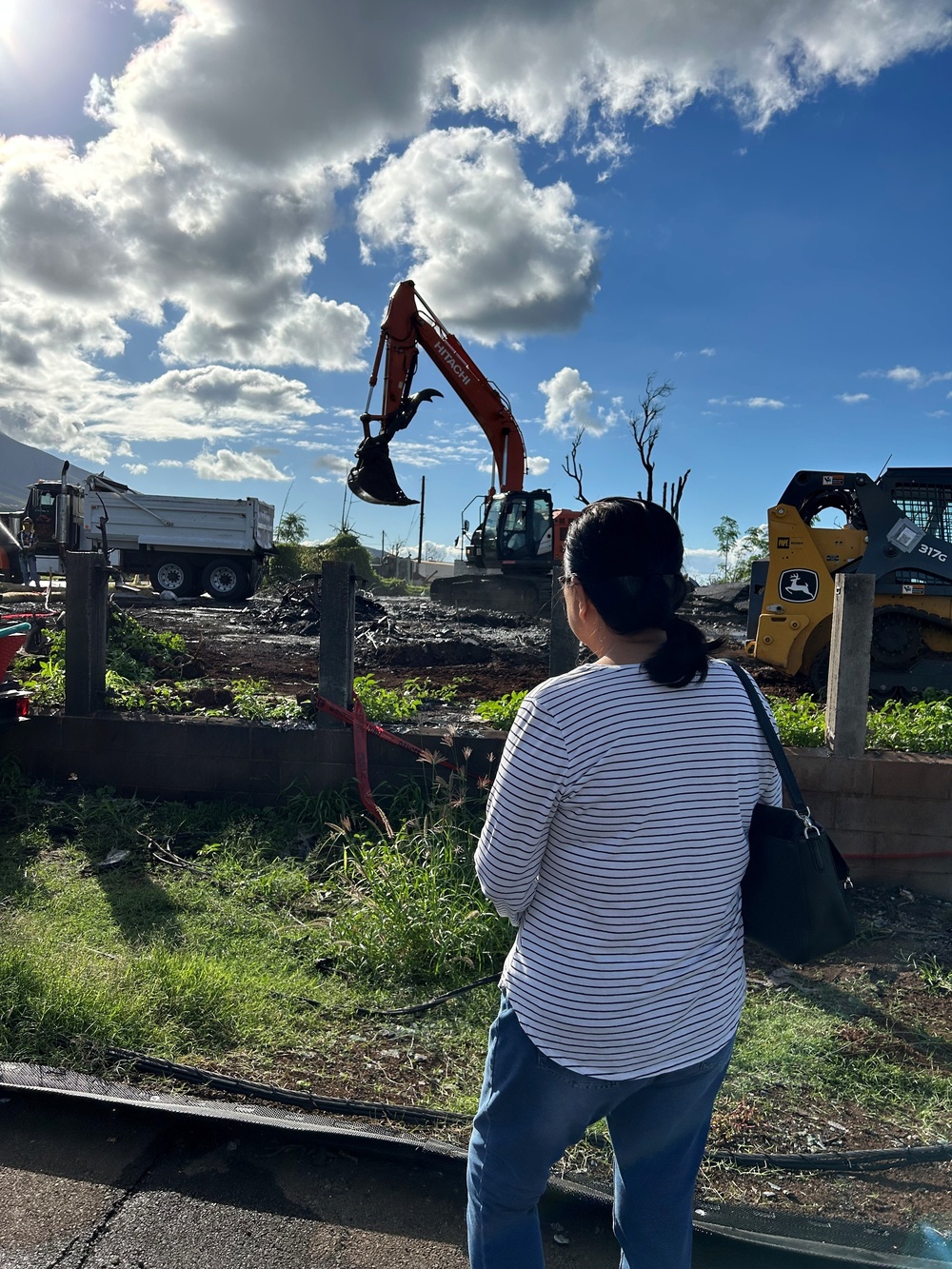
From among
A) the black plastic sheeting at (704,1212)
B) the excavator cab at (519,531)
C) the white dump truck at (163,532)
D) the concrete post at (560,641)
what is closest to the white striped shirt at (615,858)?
the black plastic sheeting at (704,1212)

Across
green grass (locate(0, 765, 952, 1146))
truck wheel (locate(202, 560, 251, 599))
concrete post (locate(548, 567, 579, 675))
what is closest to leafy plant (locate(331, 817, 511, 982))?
green grass (locate(0, 765, 952, 1146))

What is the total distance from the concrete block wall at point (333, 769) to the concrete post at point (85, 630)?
0.18 metres

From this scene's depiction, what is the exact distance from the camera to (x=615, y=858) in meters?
1.60

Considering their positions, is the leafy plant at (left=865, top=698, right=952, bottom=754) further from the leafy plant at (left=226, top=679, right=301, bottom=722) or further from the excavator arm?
the excavator arm

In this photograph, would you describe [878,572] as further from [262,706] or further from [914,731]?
[262,706]

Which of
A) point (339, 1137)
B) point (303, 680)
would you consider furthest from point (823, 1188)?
point (303, 680)

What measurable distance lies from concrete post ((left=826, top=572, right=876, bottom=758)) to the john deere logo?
4505 mm

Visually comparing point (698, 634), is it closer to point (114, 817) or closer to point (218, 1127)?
point (218, 1127)

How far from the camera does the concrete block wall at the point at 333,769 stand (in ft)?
16.2

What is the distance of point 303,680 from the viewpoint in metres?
8.78

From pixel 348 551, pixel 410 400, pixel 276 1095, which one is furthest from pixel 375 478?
pixel 348 551

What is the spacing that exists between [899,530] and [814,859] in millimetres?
8299

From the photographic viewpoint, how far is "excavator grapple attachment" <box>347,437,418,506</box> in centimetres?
1467

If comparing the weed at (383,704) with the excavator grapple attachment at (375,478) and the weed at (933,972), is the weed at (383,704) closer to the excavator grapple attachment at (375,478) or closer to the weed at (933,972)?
the weed at (933,972)
